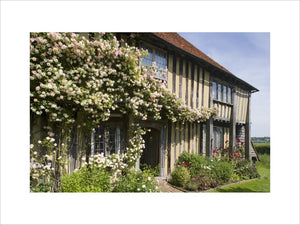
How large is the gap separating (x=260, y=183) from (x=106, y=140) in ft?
16.4

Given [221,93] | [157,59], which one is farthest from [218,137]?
[157,59]

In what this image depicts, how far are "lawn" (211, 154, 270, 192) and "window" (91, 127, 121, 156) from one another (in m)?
3.04

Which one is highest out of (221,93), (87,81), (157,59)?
(157,59)

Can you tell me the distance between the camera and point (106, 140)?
408 cm

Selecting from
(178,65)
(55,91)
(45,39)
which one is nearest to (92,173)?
(55,91)

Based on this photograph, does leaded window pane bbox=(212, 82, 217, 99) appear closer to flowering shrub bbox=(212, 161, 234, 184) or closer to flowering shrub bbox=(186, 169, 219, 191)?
flowering shrub bbox=(212, 161, 234, 184)

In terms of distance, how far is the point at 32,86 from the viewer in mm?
3043

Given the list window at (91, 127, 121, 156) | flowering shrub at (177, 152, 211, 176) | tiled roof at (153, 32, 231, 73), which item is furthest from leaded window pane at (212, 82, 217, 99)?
window at (91, 127, 121, 156)

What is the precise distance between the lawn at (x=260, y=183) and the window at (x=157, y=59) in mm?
3587

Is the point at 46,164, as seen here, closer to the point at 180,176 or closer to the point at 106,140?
the point at 106,140

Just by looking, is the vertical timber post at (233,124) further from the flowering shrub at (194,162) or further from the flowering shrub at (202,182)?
the flowering shrub at (202,182)

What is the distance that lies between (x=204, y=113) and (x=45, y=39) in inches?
186

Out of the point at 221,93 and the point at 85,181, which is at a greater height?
the point at 221,93

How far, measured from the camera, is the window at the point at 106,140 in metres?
3.93
